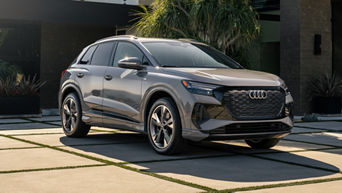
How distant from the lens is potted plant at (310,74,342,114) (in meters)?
16.5

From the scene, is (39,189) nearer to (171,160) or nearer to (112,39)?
(171,160)

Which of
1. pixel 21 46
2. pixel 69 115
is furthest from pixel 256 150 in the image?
pixel 21 46

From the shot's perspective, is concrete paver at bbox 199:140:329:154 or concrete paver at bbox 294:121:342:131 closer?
concrete paver at bbox 199:140:329:154

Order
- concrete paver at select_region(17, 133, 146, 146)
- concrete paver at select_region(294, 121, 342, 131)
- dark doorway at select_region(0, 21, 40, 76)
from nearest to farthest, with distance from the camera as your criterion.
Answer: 1. concrete paver at select_region(17, 133, 146, 146)
2. concrete paver at select_region(294, 121, 342, 131)
3. dark doorway at select_region(0, 21, 40, 76)

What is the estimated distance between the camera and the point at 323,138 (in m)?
10.5

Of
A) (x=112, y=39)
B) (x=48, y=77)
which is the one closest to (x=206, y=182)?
(x=112, y=39)

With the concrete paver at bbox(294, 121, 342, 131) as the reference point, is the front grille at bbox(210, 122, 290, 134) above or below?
above

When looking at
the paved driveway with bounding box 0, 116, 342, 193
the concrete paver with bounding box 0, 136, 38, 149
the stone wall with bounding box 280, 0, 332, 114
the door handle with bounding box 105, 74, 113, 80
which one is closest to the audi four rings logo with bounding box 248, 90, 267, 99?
the paved driveway with bounding box 0, 116, 342, 193

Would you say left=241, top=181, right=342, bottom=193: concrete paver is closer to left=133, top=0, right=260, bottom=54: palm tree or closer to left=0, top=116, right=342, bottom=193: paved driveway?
left=0, top=116, right=342, bottom=193: paved driveway

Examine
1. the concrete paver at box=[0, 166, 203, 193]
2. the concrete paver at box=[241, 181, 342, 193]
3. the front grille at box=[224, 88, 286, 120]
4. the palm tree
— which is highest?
the palm tree

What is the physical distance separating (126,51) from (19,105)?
6.77 metres

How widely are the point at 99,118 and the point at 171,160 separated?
7.32 feet

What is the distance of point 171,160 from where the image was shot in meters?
7.55

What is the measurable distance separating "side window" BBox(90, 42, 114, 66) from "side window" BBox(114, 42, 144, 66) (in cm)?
22
